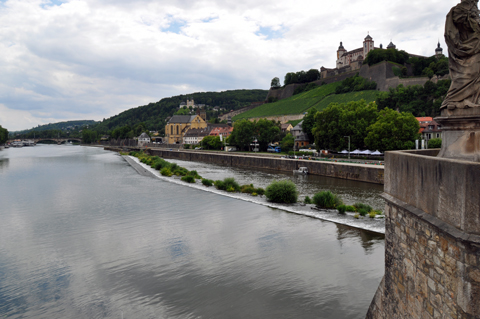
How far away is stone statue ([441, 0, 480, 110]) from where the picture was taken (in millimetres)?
5305

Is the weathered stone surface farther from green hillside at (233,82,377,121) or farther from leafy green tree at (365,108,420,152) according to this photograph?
green hillside at (233,82,377,121)

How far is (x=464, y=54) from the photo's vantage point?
5371 mm

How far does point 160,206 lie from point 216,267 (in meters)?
10.9

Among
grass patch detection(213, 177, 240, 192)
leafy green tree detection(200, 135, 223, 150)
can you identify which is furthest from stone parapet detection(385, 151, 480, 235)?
leafy green tree detection(200, 135, 223, 150)

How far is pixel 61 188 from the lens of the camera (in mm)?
30641

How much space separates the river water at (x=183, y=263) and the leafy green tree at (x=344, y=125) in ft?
102

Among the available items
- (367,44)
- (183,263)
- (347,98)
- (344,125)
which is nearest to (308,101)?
A: (347,98)

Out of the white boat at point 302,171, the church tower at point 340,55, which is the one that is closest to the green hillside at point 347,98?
the church tower at point 340,55

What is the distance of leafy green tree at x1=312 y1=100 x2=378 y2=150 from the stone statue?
144 ft

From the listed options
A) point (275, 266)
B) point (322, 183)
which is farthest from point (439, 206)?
point (322, 183)

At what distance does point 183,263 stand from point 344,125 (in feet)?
135

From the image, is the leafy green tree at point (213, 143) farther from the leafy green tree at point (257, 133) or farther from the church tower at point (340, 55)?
the church tower at point (340, 55)

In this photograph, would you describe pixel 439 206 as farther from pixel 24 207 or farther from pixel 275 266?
pixel 24 207

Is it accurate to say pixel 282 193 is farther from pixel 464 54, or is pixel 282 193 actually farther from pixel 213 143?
pixel 213 143
